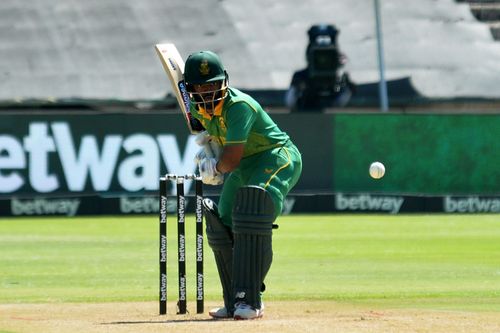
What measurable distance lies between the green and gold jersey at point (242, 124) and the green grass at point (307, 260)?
5.74 ft

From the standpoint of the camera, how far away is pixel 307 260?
12.3m

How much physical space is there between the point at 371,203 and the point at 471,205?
1.58 m

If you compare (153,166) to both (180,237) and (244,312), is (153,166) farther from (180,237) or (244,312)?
(244,312)

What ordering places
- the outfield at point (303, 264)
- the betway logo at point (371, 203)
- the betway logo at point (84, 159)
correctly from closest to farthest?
the outfield at point (303, 264) → the betway logo at point (84, 159) → the betway logo at point (371, 203)

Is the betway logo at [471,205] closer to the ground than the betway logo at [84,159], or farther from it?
closer to the ground

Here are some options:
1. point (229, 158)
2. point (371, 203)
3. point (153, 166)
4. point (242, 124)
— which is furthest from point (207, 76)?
point (371, 203)

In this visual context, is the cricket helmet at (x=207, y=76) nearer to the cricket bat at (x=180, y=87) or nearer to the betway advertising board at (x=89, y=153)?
the cricket bat at (x=180, y=87)

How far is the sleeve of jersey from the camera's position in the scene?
7.16 meters

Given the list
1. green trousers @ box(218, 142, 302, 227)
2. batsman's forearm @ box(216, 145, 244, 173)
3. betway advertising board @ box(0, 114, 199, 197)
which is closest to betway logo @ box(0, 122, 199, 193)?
betway advertising board @ box(0, 114, 199, 197)

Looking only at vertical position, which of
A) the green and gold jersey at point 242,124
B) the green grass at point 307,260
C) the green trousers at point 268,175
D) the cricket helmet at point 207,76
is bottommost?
the green grass at point 307,260

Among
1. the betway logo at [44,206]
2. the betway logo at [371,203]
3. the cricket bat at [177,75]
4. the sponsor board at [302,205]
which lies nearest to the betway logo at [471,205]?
the sponsor board at [302,205]

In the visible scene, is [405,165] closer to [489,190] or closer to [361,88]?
[489,190]

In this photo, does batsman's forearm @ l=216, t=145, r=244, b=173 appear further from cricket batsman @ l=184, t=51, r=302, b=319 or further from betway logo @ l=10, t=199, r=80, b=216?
betway logo @ l=10, t=199, r=80, b=216

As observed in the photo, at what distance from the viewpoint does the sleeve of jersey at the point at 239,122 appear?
7.16 m
